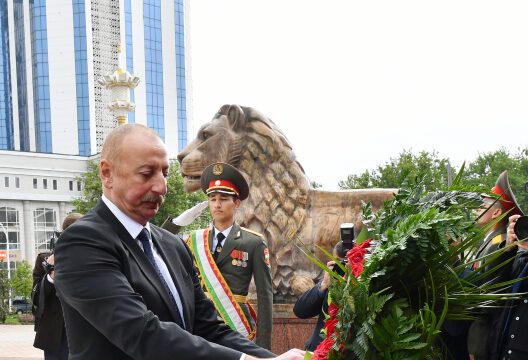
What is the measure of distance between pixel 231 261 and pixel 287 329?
280 cm

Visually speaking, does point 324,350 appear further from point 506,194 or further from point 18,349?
point 18,349

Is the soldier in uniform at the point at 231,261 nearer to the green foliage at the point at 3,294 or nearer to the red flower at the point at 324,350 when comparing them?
the red flower at the point at 324,350

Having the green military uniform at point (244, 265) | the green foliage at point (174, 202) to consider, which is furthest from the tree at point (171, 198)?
the green military uniform at point (244, 265)

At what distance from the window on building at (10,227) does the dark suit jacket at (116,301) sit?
199ft

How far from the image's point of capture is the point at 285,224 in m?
7.10

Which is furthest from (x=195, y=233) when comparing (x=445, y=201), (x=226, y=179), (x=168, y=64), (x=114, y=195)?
(x=168, y=64)

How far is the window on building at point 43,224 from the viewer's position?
60906mm

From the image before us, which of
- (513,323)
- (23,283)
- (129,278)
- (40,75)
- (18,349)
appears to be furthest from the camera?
(40,75)

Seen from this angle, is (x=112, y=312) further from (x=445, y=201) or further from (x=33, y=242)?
(x=33, y=242)

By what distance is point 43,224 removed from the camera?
204 feet

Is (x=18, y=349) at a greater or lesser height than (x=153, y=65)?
lesser

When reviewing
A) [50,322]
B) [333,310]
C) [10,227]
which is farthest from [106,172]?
[10,227]

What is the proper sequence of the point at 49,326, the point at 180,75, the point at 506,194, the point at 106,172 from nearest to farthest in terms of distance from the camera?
1. the point at 106,172
2. the point at 506,194
3. the point at 49,326
4. the point at 180,75

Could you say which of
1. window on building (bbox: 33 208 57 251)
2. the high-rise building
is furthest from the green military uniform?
the high-rise building
